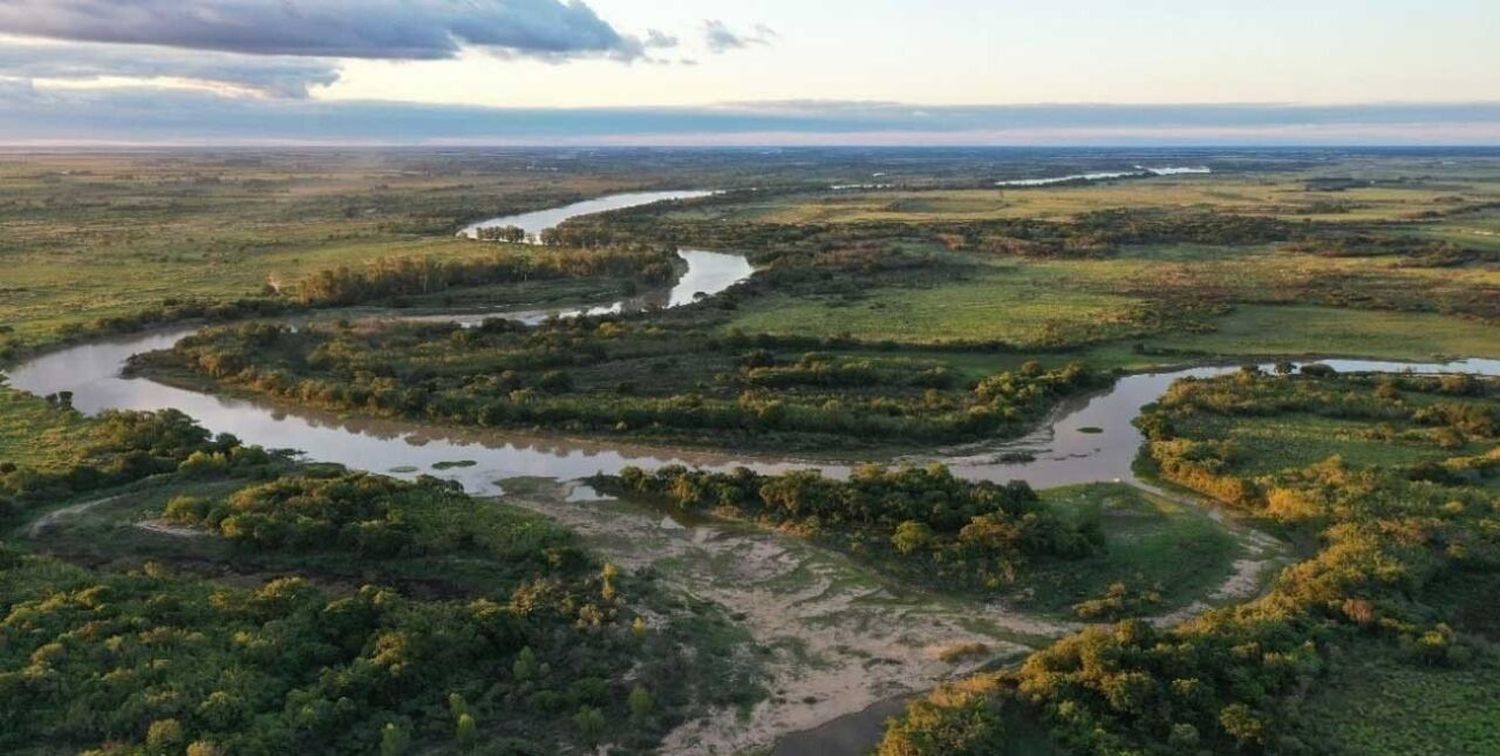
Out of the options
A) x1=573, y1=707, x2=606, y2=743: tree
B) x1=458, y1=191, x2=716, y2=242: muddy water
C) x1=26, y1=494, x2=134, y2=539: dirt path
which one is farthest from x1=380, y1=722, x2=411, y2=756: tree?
x1=458, y1=191, x2=716, y2=242: muddy water

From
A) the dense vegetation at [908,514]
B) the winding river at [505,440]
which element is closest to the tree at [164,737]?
the winding river at [505,440]

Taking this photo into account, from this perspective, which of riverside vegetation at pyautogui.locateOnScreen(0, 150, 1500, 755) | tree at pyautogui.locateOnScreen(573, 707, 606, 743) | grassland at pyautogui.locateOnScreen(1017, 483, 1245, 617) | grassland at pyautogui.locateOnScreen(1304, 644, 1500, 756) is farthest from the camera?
grassland at pyautogui.locateOnScreen(1017, 483, 1245, 617)

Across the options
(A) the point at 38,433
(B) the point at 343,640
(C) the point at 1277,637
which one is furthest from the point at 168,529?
(C) the point at 1277,637

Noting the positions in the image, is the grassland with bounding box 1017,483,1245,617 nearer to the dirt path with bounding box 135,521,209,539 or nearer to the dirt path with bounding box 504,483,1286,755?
the dirt path with bounding box 504,483,1286,755

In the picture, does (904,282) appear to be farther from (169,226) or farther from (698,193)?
(698,193)

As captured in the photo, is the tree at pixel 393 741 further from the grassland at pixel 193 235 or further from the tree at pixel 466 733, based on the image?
the grassland at pixel 193 235

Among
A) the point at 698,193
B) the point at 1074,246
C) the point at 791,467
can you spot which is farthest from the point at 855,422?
the point at 698,193

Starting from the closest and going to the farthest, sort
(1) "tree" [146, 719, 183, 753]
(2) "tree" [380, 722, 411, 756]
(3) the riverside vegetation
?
(1) "tree" [146, 719, 183, 753]
(2) "tree" [380, 722, 411, 756]
(3) the riverside vegetation
